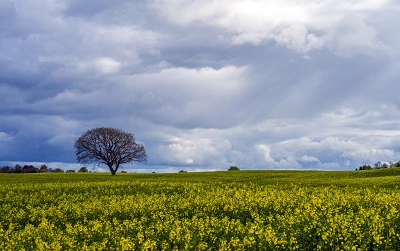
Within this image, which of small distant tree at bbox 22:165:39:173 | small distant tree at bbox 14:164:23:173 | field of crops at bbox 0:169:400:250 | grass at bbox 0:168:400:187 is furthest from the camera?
small distant tree at bbox 22:165:39:173

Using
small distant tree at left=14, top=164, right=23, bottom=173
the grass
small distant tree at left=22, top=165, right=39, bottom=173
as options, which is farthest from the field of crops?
small distant tree at left=22, top=165, right=39, bottom=173

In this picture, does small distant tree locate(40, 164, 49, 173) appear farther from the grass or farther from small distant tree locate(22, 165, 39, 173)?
the grass

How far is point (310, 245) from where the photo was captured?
14.2 m

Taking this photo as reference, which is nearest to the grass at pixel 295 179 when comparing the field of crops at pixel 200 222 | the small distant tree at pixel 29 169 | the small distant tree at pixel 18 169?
the field of crops at pixel 200 222


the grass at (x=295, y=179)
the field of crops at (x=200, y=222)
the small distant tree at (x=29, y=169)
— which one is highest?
the small distant tree at (x=29, y=169)

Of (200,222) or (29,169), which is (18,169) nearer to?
(29,169)

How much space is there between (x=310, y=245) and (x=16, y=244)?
10.3 m

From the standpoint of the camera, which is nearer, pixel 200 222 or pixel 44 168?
pixel 200 222

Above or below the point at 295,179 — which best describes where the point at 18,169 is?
above

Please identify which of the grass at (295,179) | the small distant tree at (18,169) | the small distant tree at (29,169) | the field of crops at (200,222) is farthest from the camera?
the small distant tree at (29,169)

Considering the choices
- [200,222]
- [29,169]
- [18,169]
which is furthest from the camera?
[29,169]

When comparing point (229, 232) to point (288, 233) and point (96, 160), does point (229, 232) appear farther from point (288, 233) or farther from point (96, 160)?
point (96, 160)

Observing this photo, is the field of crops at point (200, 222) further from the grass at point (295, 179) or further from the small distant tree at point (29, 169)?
the small distant tree at point (29, 169)

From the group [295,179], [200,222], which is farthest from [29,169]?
[200,222]
